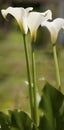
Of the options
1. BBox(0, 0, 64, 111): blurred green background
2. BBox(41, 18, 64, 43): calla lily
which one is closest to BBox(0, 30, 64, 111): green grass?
BBox(0, 0, 64, 111): blurred green background

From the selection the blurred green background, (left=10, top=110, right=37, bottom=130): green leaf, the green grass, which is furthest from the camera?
the green grass

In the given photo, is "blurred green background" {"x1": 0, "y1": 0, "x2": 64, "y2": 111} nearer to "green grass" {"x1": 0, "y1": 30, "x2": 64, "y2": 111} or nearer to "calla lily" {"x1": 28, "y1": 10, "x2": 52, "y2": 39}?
"green grass" {"x1": 0, "y1": 30, "x2": 64, "y2": 111}

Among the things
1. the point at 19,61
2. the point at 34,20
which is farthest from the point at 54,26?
the point at 19,61

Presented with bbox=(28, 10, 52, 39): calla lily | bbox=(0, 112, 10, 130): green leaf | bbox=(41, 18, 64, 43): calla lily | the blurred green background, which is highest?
bbox=(28, 10, 52, 39): calla lily

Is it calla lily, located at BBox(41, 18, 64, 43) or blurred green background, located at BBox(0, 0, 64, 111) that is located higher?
calla lily, located at BBox(41, 18, 64, 43)

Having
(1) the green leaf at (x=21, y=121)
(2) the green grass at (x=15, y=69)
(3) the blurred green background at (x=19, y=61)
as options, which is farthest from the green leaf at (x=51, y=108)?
(2) the green grass at (x=15, y=69)

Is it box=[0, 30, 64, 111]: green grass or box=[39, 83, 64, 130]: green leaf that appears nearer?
box=[39, 83, 64, 130]: green leaf

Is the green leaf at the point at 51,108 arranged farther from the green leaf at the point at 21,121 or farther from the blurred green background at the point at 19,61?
the blurred green background at the point at 19,61
